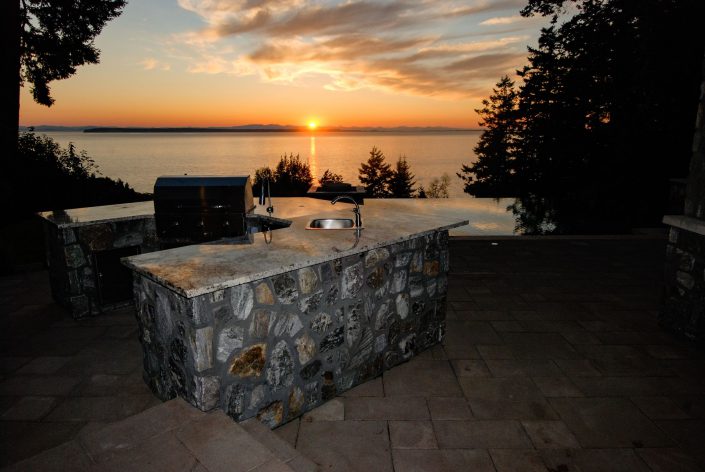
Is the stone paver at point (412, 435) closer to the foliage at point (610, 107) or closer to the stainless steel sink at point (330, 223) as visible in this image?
the stainless steel sink at point (330, 223)

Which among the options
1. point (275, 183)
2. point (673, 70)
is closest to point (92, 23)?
point (275, 183)

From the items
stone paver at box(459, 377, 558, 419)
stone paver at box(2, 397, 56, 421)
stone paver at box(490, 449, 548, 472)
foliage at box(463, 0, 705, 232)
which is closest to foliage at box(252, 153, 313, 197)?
foliage at box(463, 0, 705, 232)

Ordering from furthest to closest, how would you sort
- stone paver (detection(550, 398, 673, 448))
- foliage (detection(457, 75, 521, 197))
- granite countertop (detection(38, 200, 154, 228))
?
foliage (detection(457, 75, 521, 197)) → granite countertop (detection(38, 200, 154, 228)) → stone paver (detection(550, 398, 673, 448))

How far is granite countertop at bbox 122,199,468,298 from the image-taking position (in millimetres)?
2486

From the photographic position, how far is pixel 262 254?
297 cm

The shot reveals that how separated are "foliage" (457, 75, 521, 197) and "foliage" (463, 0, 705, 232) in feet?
8.17

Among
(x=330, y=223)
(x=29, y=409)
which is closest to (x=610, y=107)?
(x=330, y=223)

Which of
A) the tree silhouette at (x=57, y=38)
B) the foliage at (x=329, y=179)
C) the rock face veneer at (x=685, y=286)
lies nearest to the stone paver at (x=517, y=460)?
the rock face veneer at (x=685, y=286)

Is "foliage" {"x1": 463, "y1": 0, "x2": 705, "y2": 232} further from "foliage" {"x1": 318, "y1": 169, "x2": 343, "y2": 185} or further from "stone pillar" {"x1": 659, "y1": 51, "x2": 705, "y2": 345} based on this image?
"stone pillar" {"x1": 659, "y1": 51, "x2": 705, "y2": 345}

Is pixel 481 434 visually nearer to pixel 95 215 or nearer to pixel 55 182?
pixel 95 215

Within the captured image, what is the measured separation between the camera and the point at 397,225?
12.8ft

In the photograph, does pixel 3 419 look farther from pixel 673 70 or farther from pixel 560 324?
pixel 673 70

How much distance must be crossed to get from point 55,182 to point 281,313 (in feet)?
37.3

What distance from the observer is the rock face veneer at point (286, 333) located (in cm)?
257
